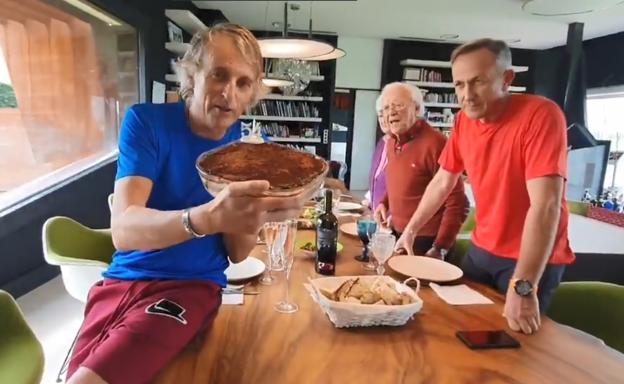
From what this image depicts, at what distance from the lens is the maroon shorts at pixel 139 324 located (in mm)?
801

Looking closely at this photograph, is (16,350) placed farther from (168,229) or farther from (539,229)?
(539,229)

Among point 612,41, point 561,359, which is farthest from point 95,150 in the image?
point 612,41

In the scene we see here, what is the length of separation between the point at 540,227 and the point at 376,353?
69 centimetres

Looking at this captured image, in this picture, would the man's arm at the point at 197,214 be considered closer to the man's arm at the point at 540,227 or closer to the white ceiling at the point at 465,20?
the man's arm at the point at 540,227

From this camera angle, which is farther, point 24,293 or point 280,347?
point 24,293

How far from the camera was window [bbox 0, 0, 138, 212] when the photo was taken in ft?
10.3

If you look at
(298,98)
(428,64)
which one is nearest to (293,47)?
(298,98)

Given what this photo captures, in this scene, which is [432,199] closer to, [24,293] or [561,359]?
[561,359]

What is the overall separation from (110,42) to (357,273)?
13.6ft

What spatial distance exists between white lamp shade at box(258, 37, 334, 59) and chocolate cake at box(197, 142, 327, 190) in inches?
56.9

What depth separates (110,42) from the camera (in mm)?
4461

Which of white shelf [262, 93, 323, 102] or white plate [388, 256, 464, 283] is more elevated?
white shelf [262, 93, 323, 102]

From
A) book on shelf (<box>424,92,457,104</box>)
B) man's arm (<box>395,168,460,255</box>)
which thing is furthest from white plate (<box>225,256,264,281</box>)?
book on shelf (<box>424,92,457,104</box>)

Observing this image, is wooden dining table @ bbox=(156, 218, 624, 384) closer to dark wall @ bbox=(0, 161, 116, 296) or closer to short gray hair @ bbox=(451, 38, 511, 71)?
short gray hair @ bbox=(451, 38, 511, 71)
